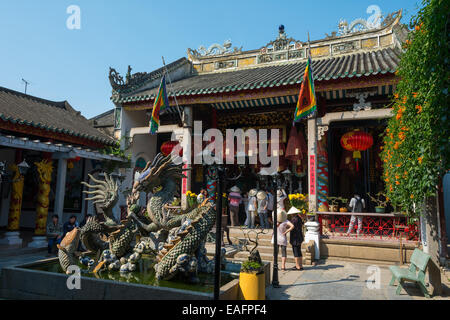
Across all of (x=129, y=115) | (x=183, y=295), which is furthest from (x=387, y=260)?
(x=129, y=115)

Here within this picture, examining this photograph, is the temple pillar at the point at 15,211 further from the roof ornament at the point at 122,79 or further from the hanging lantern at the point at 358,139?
the hanging lantern at the point at 358,139

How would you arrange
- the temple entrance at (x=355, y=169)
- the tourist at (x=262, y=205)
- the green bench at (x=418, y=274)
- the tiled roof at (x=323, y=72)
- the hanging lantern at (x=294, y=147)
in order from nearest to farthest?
the green bench at (x=418, y=274)
the tiled roof at (x=323, y=72)
the tourist at (x=262, y=205)
the hanging lantern at (x=294, y=147)
the temple entrance at (x=355, y=169)

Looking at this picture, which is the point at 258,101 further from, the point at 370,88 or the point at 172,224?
the point at 172,224

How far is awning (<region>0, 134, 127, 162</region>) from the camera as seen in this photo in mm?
7895

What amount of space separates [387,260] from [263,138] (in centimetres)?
623

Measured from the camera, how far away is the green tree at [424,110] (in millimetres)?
4547

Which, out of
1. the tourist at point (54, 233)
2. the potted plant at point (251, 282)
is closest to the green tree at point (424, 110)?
the potted plant at point (251, 282)

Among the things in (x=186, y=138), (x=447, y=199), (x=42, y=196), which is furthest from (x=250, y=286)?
(x=447, y=199)

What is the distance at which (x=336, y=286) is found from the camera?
562 centimetres

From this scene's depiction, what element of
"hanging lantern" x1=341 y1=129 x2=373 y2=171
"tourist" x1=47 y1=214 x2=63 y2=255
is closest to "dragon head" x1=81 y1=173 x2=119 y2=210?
"tourist" x1=47 y1=214 x2=63 y2=255

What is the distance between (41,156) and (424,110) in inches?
418

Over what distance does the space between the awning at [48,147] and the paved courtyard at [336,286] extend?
732 cm

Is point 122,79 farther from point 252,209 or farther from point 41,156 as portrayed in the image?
point 252,209
